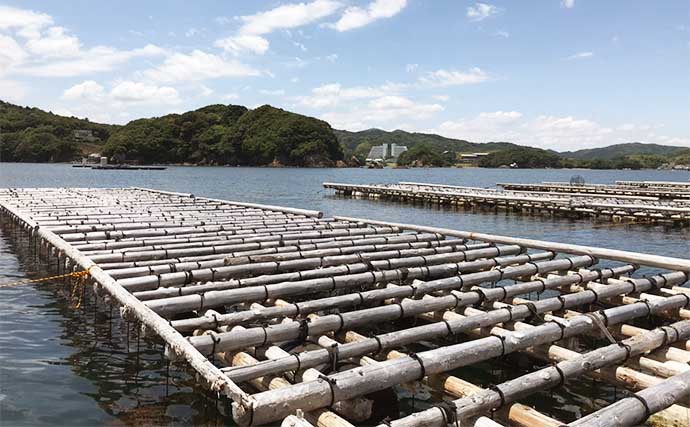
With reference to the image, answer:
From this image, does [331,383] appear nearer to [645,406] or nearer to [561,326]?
[645,406]

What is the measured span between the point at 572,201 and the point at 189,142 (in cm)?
17274

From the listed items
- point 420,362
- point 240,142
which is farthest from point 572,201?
point 240,142

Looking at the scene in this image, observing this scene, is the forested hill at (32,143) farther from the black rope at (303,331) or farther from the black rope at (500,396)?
the black rope at (500,396)

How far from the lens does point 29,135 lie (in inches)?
7042

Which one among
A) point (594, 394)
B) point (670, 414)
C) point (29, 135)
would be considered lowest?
point (594, 394)

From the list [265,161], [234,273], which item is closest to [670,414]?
[234,273]

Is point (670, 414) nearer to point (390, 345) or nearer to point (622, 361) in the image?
point (622, 361)

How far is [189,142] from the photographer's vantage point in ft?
641

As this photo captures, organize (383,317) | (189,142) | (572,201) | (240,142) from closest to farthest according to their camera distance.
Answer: (383,317) → (572,201) → (240,142) → (189,142)

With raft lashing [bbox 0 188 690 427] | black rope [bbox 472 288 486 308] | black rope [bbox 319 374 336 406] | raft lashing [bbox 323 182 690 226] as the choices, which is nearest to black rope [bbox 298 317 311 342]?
raft lashing [bbox 0 188 690 427]

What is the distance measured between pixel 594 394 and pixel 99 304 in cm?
1044

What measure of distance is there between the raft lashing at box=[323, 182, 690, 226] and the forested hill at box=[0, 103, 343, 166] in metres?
129

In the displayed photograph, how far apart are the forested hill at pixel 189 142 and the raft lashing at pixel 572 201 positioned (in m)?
129

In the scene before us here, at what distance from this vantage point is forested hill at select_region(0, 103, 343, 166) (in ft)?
589
